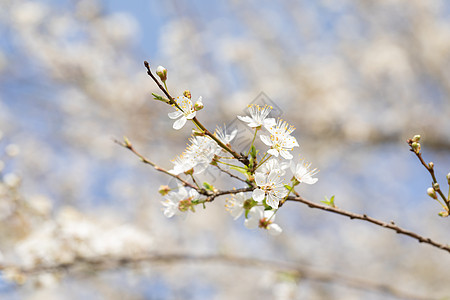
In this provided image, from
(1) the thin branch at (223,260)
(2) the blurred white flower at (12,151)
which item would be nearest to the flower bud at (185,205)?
(1) the thin branch at (223,260)

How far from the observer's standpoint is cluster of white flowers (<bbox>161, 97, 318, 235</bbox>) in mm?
992

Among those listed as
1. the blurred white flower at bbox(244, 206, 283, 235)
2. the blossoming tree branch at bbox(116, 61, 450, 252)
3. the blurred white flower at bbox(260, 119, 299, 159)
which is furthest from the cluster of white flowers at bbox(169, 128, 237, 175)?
the blurred white flower at bbox(244, 206, 283, 235)

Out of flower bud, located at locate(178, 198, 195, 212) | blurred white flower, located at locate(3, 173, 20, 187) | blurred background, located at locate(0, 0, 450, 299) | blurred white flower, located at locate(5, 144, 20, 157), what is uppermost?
blurred background, located at locate(0, 0, 450, 299)

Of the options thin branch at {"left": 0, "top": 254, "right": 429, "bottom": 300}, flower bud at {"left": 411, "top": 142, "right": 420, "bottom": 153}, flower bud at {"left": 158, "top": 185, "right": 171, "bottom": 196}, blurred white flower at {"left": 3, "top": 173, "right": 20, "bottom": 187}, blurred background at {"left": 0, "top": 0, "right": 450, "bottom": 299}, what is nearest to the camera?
flower bud at {"left": 411, "top": 142, "right": 420, "bottom": 153}

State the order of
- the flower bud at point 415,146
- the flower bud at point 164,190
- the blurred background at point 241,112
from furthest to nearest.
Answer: the blurred background at point 241,112 → the flower bud at point 164,190 → the flower bud at point 415,146

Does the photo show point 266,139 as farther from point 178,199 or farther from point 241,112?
point 241,112

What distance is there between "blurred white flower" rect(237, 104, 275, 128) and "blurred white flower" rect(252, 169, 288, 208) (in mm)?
127

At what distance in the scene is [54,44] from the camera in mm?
5602

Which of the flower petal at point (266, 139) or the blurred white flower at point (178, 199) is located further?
the blurred white flower at point (178, 199)

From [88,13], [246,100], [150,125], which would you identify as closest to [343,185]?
[246,100]

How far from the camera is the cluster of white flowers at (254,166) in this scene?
0.99m

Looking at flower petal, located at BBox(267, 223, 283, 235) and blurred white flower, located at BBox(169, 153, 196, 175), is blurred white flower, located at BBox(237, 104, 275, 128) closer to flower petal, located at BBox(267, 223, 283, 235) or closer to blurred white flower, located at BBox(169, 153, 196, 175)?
blurred white flower, located at BBox(169, 153, 196, 175)

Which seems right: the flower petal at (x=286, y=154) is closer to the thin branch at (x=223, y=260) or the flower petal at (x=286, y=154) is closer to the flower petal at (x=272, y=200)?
the flower petal at (x=272, y=200)

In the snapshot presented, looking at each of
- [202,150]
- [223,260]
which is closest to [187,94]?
[202,150]
